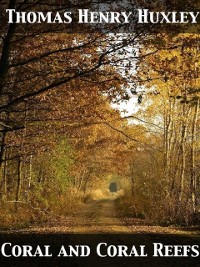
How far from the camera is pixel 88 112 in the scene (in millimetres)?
12945

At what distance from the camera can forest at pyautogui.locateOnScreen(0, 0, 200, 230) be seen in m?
8.23

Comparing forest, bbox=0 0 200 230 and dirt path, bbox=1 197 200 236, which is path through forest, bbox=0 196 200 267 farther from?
forest, bbox=0 0 200 230

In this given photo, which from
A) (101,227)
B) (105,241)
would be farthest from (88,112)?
(101,227)

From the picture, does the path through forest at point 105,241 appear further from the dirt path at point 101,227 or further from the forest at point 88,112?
the forest at point 88,112

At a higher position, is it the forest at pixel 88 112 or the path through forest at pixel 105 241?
the forest at pixel 88 112

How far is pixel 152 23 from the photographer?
754 centimetres

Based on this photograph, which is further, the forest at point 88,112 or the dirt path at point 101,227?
the dirt path at point 101,227

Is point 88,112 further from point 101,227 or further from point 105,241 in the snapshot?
point 101,227

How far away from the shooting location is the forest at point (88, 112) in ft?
27.0

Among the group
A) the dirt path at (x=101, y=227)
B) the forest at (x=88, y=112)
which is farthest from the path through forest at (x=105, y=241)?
the forest at (x=88, y=112)

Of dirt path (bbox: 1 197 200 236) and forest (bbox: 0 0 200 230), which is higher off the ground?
forest (bbox: 0 0 200 230)

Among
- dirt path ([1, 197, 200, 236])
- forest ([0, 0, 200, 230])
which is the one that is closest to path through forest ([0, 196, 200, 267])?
dirt path ([1, 197, 200, 236])

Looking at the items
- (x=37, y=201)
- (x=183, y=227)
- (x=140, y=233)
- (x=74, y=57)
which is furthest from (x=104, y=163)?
(x=74, y=57)

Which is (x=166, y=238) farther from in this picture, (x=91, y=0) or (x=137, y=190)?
(x=137, y=190)
